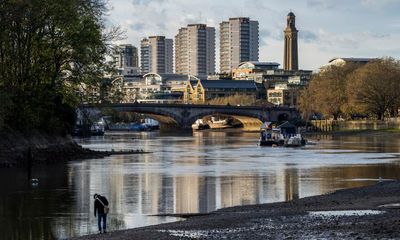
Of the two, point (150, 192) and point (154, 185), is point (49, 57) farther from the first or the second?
point (150, 192)

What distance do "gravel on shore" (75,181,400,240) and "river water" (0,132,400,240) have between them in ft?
9.45

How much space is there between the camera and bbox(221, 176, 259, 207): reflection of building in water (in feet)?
140

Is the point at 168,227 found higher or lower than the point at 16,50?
lower

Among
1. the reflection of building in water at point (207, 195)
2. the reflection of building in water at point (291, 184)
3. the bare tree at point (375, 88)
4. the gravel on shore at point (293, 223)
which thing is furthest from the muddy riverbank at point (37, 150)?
the bare tree at point (375, 88)

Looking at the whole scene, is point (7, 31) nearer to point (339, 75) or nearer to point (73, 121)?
point (73, 121)

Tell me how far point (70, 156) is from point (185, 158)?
1028 cm

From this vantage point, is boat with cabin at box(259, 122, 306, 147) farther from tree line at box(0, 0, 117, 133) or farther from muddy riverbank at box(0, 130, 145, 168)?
tree line at box(0, 0, 117, 133)

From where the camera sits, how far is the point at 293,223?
30.7 m

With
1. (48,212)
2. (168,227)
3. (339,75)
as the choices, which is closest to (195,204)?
(48,212)

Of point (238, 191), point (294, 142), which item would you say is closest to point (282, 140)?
point (294, 142)

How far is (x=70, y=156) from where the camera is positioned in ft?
263

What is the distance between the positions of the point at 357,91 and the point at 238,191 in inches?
4493

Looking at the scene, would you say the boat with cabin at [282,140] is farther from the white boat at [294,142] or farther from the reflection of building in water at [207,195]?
the reflection of building in water at [207,195]

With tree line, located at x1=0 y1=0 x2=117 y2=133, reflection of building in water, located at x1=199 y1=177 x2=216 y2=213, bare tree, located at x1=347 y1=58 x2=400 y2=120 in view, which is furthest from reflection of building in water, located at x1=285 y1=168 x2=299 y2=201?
bare tree, located at x1=347 y1=58 x2=400 y2=120
